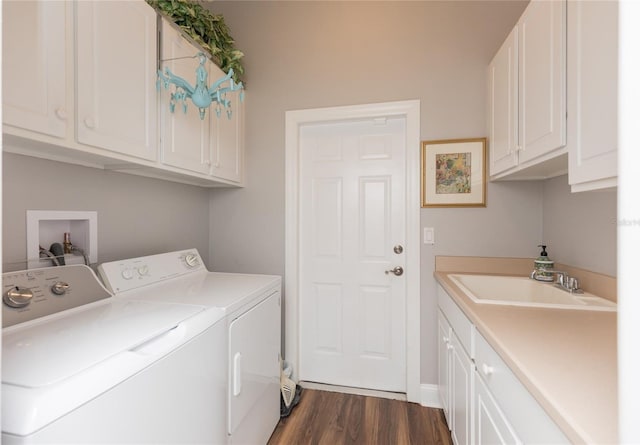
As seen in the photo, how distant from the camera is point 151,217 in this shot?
1.94 meters

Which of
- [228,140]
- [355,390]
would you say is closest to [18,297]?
[228,140]

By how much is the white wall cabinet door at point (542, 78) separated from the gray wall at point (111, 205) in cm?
207

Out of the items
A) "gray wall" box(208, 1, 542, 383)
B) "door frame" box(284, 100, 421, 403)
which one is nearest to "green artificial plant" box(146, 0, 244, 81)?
"gray wall" box(208, 1, 542, 383)

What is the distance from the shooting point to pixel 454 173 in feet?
6.88

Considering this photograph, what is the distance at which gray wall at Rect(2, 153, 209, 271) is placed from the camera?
1238 millimetres

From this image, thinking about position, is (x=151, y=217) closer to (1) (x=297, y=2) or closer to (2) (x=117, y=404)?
(2) (x=117, y=404)

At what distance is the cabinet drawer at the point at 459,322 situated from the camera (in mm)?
1283

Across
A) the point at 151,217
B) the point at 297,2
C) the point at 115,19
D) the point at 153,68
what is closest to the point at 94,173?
the point at 151,217

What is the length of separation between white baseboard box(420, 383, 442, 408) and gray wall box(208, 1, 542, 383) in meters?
0.06

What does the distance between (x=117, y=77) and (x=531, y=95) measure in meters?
1.77

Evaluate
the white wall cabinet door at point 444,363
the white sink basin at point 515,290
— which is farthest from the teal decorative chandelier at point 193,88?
the white wall cabinet door at point 444,363

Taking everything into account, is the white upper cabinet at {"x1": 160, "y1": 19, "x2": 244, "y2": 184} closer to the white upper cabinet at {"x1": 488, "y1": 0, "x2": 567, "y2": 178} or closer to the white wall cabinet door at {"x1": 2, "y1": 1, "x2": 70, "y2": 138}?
the white wall cabinet door at {"x1": 2, "y1": 1, "x2": 70, "y2": 138}

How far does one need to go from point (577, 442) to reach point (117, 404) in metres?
1.03

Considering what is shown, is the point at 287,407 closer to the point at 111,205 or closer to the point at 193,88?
the point at 111,205
